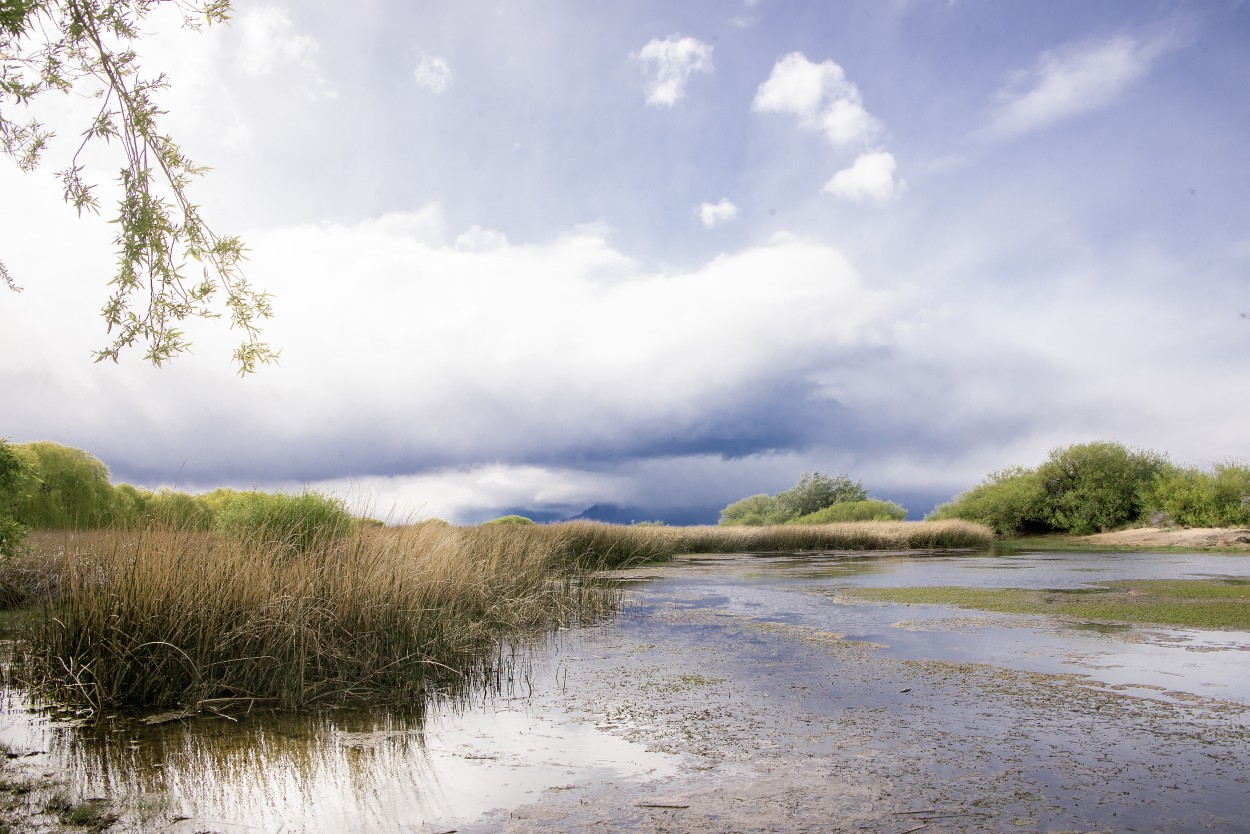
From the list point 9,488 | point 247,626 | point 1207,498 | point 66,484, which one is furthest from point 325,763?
point 1207,498

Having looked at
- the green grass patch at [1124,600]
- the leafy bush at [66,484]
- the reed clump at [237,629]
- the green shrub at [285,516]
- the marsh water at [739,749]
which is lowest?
the green grass patch at [1124,600]

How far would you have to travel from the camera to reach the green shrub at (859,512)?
51.4 metres

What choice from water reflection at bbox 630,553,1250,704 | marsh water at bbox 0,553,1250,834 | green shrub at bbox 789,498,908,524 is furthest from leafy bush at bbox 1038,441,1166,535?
marsh water at bbox 0,553,1250,834

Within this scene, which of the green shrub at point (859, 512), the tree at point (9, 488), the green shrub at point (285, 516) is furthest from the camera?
the green shrub at point (859, 512)

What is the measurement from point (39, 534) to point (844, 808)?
41.3 feet

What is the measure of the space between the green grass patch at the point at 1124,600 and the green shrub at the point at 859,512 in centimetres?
3914

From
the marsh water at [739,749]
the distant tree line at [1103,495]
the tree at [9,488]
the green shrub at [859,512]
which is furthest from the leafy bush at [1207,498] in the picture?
the tree at [9,488]

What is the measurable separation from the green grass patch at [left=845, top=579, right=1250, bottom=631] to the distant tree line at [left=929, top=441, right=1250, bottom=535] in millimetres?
27461

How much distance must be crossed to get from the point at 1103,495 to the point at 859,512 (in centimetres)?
1486

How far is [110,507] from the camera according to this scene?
36.5 feet

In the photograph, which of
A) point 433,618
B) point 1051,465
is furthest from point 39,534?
point 1051,465

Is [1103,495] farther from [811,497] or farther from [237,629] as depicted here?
[237,629]

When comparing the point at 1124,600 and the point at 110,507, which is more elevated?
the point at 110,507

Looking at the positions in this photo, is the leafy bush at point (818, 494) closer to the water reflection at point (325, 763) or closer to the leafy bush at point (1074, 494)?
the leafy bush at point (1074, 494)
